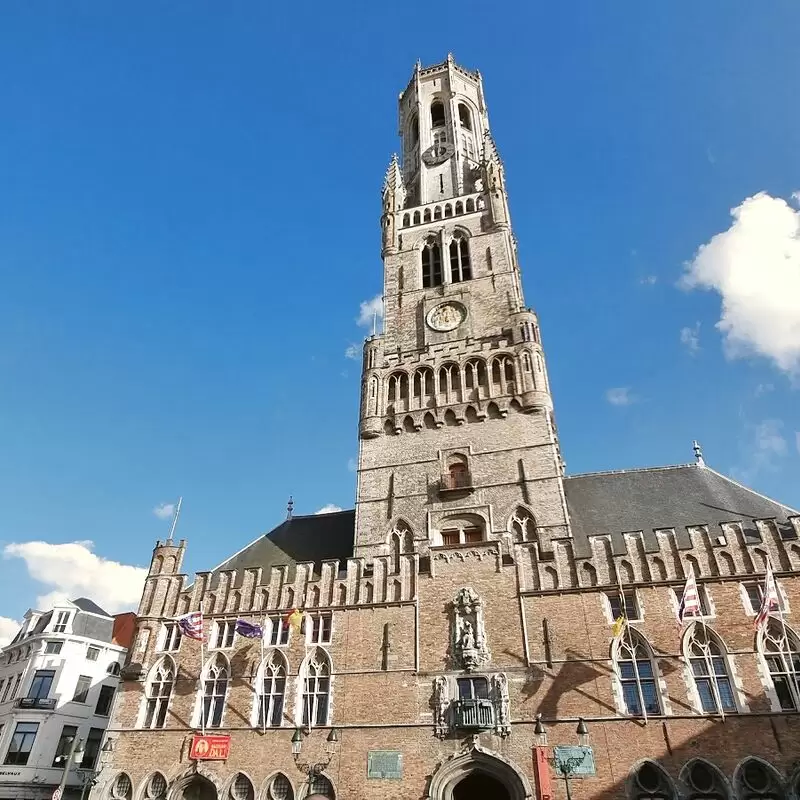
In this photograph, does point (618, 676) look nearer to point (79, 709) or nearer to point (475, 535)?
point (475, 535)

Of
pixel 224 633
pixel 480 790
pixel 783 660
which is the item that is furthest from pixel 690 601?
pixel 224 633

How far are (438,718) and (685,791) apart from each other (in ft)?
27.3

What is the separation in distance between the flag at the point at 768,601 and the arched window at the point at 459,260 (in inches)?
902

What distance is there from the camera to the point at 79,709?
37344 millimetres

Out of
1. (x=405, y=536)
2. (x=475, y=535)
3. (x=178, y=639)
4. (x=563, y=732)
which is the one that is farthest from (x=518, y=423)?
(x=178, y=639)

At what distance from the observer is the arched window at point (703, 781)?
743 inches

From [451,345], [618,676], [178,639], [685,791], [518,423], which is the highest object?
[451,345]

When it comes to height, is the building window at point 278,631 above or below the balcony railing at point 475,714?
above

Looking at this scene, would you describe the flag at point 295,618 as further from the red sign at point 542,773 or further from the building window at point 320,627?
the red sign at point 542,773

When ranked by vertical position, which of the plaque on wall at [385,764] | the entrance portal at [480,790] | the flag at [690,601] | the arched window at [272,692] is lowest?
the entrance portal at [480,790]

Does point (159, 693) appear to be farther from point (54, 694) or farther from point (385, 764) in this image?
point (54, 694)

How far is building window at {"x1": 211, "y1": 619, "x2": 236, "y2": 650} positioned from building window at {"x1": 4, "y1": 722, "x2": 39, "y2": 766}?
61.1ft

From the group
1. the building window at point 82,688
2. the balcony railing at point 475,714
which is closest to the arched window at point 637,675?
the balcony railing at point 475,714

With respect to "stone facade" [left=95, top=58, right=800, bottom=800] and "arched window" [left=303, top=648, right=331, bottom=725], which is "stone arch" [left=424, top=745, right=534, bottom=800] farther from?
"arched window" [left=303, top=648, right=331, bottom=725]
